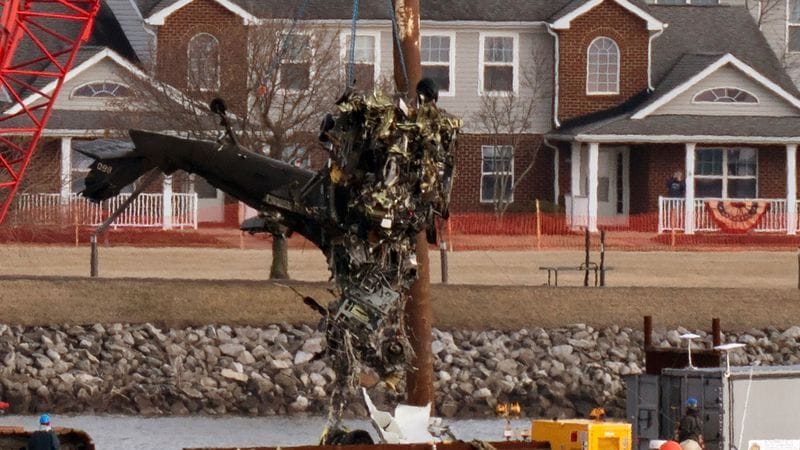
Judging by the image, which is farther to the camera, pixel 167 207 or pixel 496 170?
pixel 496 170

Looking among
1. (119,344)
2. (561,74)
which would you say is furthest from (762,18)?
(119,344)

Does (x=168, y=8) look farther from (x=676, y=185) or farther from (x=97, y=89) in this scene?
(x=676, y=185)

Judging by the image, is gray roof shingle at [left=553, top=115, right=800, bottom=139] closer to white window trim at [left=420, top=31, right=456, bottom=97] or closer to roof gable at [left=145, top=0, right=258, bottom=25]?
white window trim at [left=420, top=31, right=456, bottom=97]

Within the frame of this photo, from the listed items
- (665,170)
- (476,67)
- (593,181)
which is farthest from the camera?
(476,67)

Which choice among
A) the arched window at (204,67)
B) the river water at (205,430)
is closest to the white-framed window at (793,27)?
the arched window at (204,67)

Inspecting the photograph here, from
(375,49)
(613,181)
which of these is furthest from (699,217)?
(375,49)

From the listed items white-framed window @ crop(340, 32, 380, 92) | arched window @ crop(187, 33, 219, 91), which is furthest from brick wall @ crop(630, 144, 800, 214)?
arched window @ crop(187, 33, 219, 91)

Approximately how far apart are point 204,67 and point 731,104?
1799cm

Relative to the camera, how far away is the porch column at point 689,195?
199 ft

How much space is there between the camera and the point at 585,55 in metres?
64.6

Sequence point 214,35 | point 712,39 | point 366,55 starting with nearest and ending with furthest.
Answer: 1. point 214,35
2. point 366,55
3. point 712,39

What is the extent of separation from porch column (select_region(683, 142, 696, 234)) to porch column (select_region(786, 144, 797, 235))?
2.50 metres

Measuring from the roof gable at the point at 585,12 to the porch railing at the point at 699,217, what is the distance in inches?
212

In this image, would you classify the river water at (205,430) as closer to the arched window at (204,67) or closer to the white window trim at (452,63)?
the arched window at (204,67)
